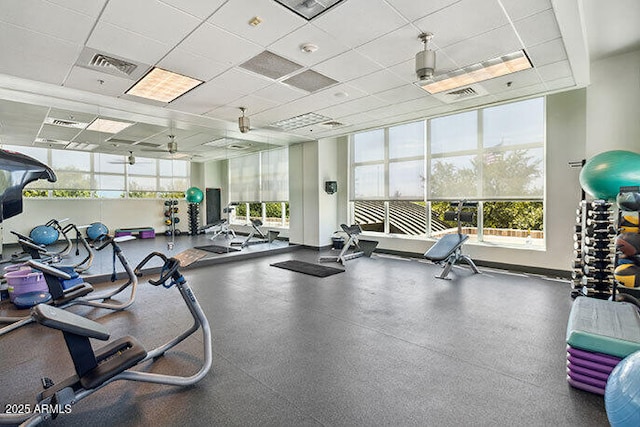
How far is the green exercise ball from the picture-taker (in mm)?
6793

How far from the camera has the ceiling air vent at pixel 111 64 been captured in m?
3.68

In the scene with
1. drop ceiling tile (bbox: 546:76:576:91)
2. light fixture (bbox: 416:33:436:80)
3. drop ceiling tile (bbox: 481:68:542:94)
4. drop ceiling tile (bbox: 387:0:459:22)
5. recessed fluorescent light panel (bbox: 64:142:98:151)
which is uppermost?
drop ceiling tile (bbox: 481:68:542:94)

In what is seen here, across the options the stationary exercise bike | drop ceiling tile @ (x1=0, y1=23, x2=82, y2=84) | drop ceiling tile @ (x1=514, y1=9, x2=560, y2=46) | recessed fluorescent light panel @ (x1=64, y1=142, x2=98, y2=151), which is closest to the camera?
the stationary exercise bike

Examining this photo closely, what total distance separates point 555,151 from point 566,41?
2.25 m

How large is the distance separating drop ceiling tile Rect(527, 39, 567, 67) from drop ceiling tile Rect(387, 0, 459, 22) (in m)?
1.59

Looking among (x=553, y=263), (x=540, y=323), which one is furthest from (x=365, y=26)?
(x=553, y=263)

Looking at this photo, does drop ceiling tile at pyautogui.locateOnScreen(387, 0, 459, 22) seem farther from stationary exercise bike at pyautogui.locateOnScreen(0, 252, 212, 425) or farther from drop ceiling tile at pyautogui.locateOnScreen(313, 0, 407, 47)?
stationary exercise bike at pyautogui.locateOnScreen(0, 252, 212, 425)

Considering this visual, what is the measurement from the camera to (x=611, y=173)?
348 cm

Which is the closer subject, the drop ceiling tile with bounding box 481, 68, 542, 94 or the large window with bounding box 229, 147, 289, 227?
the drop ceiling tile with bounding box 481, 68, 542, 94

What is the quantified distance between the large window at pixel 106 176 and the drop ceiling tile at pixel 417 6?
532cm

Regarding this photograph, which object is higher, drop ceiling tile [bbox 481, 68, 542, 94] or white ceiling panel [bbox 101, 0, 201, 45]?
drop ceiling tile [bbox 481, 68, 542, 94]

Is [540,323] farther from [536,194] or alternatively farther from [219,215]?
[219,215]

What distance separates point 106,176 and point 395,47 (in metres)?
5.21

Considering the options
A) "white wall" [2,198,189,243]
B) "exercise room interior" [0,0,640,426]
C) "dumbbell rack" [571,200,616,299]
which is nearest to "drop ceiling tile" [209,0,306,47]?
"exercise room interior" [0,0,640,426]
